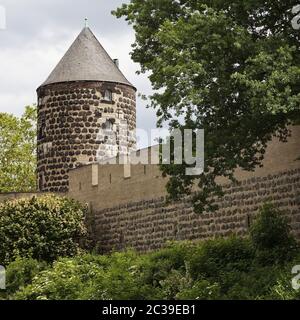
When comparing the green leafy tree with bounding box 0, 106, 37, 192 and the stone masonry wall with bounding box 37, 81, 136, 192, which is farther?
the green leafy tree with bounding box 0, 106, 37, 192

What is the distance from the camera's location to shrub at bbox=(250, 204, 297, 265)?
2038 centimetres

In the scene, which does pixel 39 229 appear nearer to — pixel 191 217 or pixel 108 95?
pixel 191 217

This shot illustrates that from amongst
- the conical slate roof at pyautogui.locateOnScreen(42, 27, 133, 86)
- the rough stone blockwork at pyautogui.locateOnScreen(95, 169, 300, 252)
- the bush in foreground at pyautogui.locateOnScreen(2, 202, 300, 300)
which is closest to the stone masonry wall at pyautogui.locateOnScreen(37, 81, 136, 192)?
the conical slate roof at pyautogui.locateOnScreen(42, 27, 133, 86)

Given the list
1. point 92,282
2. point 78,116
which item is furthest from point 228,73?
point 78,116

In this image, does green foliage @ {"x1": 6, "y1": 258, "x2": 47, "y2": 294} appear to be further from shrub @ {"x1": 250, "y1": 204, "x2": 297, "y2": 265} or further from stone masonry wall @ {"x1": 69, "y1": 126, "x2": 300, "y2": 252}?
shrub @ {"x1": 250, "y1": 204, "x2": 297, "y2": 265}

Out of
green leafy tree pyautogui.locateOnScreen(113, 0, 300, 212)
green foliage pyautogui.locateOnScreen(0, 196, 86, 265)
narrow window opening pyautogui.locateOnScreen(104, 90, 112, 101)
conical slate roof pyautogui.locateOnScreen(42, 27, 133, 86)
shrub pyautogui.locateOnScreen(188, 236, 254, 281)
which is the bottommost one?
shrub pyautogui.locateOnScreen(188, 236, 254, 281)

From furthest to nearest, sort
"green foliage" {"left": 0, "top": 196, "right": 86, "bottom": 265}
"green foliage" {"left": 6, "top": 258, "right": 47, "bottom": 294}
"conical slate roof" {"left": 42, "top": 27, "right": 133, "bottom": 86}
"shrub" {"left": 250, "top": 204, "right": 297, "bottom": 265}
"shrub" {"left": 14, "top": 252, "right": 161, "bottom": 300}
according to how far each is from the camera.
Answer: "conical slate roof" {"left": 42, "top": 27, "right": 133, "bottom": 86}
"green foliage" {"left": 0, "top": 196, "right": 86, "bottom": 265}
"green foliage" {"left": 6, "top": 258, "right": 47, "bottom": 294}
"shrub" {"left": 250, "top": 204, "right": 297, "bottom": 265}
"shrub" {"left": 14, "top": 252, "right": 161, "bottom": 300}

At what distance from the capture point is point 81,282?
2294cm

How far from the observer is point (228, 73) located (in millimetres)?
18656

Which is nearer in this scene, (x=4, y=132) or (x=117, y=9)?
(x=117, y=9)

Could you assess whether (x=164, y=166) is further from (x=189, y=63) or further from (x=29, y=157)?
(x=29, y=157)

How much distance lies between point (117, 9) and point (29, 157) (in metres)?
26.6

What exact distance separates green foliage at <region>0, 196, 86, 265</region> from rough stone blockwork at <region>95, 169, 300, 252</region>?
1.16 m
